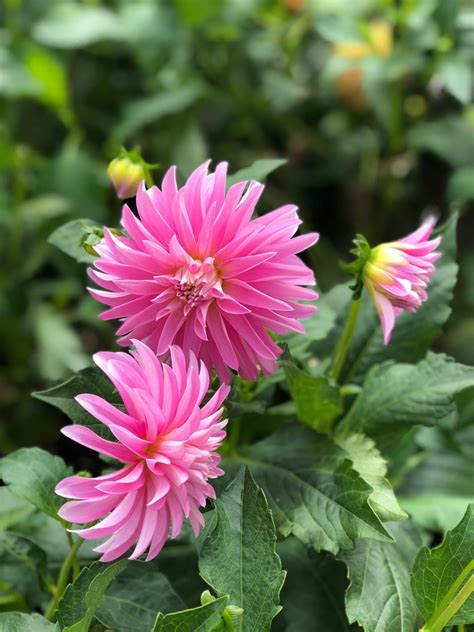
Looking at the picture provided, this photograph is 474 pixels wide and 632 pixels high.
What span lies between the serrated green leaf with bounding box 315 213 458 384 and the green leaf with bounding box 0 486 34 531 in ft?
0.97

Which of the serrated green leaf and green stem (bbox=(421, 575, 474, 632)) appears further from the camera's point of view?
the serrated green leaf

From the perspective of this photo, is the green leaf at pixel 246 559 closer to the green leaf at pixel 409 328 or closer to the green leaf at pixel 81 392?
the green leaf at pixel 81 392

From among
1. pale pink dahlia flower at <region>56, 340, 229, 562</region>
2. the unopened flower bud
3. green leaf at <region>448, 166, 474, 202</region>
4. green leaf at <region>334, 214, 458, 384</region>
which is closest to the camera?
pale pink dahlia flower at <region>56, 340, 229, 562</region>

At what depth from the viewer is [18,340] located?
1265 mm

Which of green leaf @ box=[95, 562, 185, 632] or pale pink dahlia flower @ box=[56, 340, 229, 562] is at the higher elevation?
pale pink dahlia flower @ box=[56, 340, 229, 562]

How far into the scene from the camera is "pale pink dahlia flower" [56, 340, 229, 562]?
1.55ft

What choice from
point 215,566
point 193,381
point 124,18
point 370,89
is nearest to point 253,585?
point 215,566

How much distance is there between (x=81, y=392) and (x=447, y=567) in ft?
0.91

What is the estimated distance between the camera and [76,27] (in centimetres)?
124

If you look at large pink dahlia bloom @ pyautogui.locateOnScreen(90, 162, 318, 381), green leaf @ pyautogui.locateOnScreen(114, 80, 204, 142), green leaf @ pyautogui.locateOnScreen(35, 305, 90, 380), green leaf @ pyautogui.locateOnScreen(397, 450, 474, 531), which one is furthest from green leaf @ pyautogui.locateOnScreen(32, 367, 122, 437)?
green leaf @ pyautogui.locateOnScreen(114, 80, 204, 142)

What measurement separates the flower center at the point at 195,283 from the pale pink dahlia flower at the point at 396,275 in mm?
120

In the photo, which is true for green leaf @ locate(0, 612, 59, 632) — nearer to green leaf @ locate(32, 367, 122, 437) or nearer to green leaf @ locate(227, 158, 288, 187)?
green leaf @ locate(32, 367, 122, 437)

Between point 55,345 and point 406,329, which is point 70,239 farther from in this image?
point 55,345

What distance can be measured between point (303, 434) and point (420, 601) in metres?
0.17
